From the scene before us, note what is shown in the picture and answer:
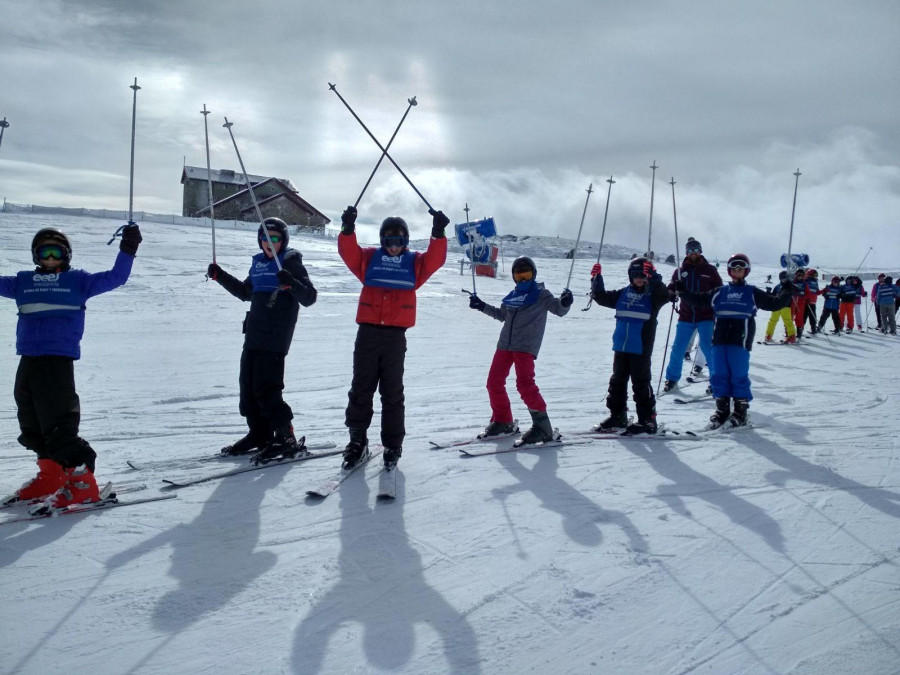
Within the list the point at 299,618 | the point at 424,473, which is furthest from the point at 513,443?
the point at 299,618

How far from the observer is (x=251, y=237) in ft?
103

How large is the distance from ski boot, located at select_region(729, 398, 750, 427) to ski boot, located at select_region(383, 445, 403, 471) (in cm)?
352

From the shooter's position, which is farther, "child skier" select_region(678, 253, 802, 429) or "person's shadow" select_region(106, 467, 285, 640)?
"child skier" select_region(678, 253, 802, 429)

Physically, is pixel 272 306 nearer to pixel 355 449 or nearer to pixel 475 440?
pixel 355 449

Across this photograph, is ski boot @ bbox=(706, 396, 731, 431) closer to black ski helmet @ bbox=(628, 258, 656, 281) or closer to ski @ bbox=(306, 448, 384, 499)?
black ski helmet @ bbox=(628, 258, 656, 281)

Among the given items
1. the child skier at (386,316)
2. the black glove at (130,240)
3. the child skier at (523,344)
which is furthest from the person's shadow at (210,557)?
the child skier at (523,344)

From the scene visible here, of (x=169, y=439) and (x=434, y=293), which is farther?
(x=434, y=293)

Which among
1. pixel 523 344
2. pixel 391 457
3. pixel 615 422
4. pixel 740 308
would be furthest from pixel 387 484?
pixel 740 308

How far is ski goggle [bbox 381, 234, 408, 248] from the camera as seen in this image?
4.69 metres

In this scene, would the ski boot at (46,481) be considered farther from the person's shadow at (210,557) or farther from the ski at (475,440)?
the ski at (475,440)

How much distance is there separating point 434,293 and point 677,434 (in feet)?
48.3

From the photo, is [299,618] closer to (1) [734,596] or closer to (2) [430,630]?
(2) [430,630]

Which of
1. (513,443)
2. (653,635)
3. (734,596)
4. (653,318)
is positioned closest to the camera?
(653,635)

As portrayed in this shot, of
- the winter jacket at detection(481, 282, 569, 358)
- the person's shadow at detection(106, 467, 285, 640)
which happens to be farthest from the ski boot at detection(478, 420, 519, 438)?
the person's shadow at detection(106, 467, 285, 640)
